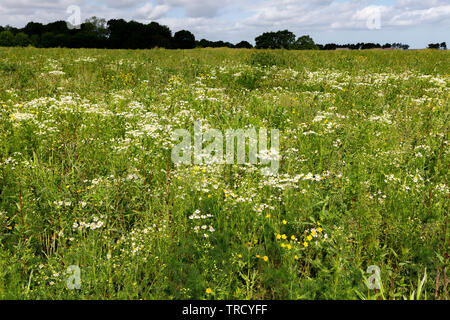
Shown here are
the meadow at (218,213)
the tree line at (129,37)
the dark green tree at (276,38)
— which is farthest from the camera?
the dark green tree at (276,38)

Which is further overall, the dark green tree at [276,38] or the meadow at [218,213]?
the dark green tree at [276,38]

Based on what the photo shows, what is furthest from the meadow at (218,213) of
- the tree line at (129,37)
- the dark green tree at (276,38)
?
the dark green tree at (276,38)

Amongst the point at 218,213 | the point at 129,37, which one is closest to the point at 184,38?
the point at 129,37

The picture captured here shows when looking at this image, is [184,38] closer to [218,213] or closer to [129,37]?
[129,37]

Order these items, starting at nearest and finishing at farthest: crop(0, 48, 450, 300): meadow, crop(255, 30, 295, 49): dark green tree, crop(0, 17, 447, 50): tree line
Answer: crop(0, 48, 450, 300): meadow → crop(0, 17, 447, 50): tree line → crop(255, 30, 295, 49): dark green tree

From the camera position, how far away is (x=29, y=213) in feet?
10.9

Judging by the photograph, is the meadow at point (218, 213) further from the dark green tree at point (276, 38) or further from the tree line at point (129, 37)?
the dark green tree at point (276, 38)

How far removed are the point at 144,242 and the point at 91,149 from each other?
8.00ft

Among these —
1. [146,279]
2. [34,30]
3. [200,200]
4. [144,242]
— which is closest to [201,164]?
[200,200]

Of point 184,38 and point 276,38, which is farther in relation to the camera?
point 276,38

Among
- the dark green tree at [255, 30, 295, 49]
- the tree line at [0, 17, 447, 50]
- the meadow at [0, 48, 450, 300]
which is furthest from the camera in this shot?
the dark green tree at [255, 30, 295, 49]

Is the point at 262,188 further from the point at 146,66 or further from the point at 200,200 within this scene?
the point at 146,66

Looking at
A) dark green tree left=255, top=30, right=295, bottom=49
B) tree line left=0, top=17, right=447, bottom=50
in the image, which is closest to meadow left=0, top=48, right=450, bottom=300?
tree line left=0, top=17, right=447, bottom=50

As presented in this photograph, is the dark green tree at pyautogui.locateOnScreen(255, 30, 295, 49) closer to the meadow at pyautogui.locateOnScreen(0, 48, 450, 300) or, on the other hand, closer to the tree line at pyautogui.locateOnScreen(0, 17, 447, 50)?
the tree line at pyautogui.locateOnScreen(0, 17, 447, 50)
